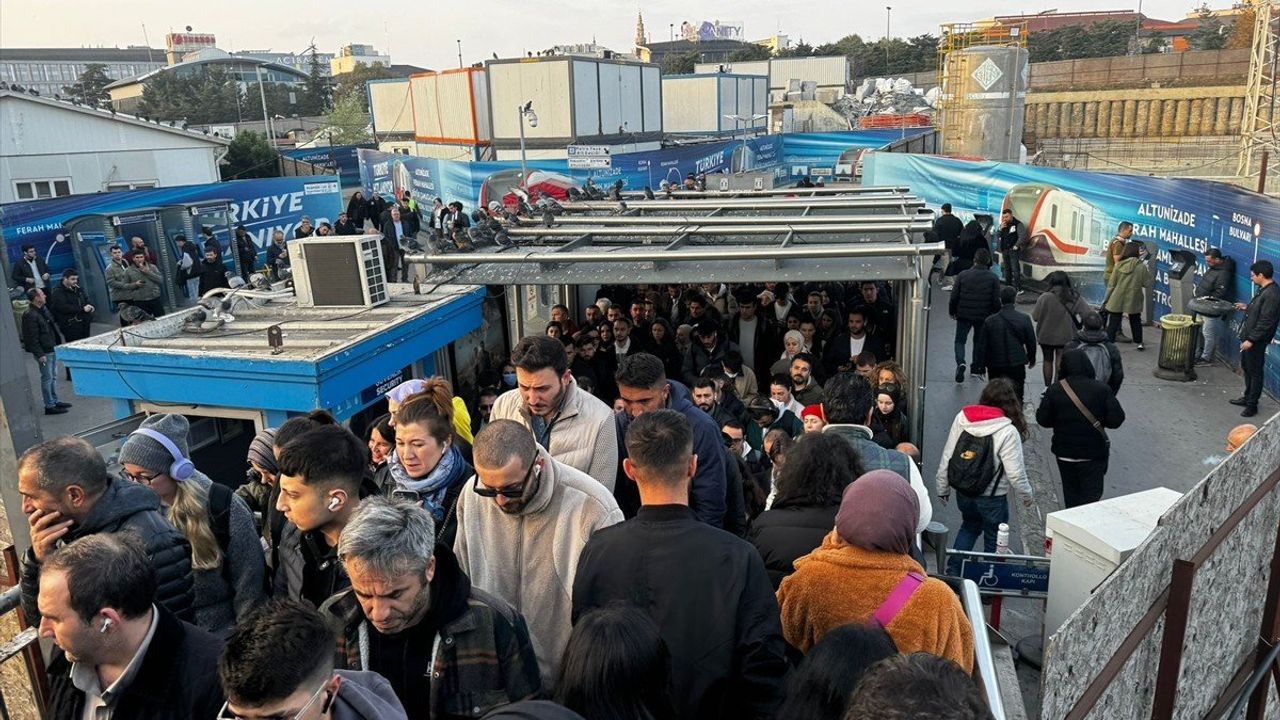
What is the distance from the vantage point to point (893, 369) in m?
6.02

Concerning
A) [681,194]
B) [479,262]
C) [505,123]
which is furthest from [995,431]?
[505,123]

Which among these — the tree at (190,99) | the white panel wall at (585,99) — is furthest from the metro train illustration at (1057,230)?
the tree at (190,99)

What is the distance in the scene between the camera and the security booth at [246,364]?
20.3ft

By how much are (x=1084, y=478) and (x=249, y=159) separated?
31155 mm

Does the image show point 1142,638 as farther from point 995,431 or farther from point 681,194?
point 681,194

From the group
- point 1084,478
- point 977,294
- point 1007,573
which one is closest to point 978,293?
point 977,294

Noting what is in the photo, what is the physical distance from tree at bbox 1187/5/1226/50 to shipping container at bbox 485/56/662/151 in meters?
41.0

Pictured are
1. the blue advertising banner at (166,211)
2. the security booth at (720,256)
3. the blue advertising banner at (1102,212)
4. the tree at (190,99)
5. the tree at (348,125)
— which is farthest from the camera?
the tree at (190,99)

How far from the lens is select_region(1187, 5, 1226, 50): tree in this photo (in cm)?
4994

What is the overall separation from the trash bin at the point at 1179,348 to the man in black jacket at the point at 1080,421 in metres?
5.57

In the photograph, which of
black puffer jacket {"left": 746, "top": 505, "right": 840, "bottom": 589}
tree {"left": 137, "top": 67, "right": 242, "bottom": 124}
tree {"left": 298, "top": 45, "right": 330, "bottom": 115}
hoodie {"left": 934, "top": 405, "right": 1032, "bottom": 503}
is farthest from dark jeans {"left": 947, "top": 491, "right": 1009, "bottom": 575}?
tree {"left": 298, "top": 45, "right": 330, "bottom": 115}

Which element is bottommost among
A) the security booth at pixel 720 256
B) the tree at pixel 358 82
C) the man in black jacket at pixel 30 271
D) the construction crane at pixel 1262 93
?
the man in black jacket at pixel 30 271

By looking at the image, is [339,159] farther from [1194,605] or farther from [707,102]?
[1194,605]

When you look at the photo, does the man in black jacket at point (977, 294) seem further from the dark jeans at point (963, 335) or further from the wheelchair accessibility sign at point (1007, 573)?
the wheelchair accessibility sign at point (1007, 573)
